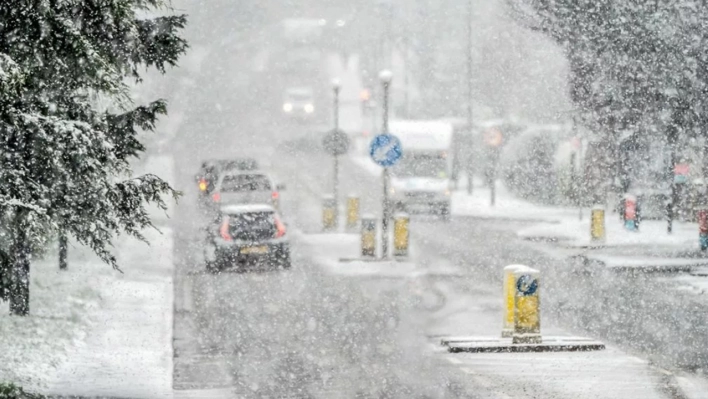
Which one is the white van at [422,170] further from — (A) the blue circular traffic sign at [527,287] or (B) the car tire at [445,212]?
(A) the blue circular traffic sign at [527,287]

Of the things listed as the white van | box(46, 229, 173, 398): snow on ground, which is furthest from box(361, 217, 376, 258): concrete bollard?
the white van

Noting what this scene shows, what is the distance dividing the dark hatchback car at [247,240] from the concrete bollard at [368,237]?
186cm

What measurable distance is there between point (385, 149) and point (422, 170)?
14.3m

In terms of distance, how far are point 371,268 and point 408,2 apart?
5120cm

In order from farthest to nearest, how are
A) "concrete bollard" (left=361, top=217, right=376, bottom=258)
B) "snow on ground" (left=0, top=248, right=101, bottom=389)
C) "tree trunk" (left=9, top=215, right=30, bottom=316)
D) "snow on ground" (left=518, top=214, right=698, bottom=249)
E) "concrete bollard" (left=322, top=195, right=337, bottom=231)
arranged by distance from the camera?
1. "concrete bollard" (left=322, top=195, right=337, bottom=231)
2. "snow on ground" (left=518, top=214, right=698, bottom=249)
3. "concrete bollard" (left=361, top=217, right=376, bottom=258)
4. "snow on ground" (left=0, top=248, right=101, bottom=389)
5. "tree trunk" (left=9, top=215, right=30, bottom=316)

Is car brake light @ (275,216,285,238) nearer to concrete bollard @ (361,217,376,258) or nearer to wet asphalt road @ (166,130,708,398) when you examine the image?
wet asphalt road @ (166,130,708,398)

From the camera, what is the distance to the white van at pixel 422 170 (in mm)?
35344

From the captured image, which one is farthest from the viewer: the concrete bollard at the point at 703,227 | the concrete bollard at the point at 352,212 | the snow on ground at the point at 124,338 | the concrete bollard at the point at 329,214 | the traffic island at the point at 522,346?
the concrete bollard at the point at 329,214

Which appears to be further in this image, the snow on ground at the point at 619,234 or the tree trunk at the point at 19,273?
the snow on ground at the point at 619,234

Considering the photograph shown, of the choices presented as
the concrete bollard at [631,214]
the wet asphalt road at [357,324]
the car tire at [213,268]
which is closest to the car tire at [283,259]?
the wet asphalt road at [357,324]

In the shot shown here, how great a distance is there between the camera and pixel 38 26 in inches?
350

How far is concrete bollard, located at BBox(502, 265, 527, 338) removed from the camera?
45.6 feet

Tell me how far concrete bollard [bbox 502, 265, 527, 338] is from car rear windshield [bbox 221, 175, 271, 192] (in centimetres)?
1495

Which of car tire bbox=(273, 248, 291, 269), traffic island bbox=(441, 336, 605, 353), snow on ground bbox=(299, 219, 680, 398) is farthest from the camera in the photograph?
car tire bbox=(273, 248, 291, 269)
